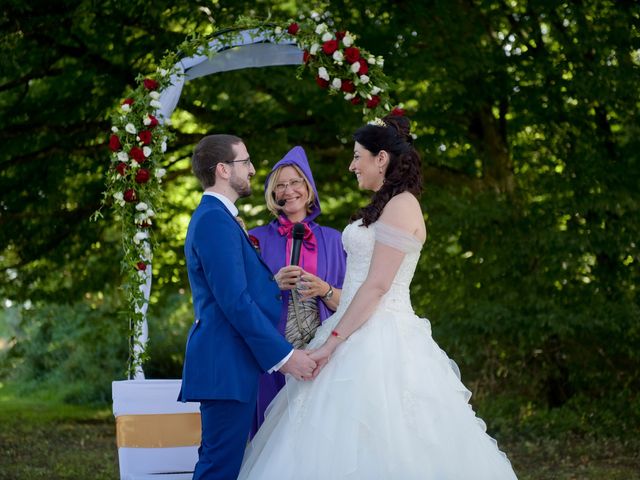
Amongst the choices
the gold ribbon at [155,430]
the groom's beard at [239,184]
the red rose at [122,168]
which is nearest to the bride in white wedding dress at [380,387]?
the groom's beard at [239,184]

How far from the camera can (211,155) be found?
4.44m

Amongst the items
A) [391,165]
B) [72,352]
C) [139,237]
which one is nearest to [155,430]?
[139,237]

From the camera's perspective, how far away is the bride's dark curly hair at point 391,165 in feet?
14.5

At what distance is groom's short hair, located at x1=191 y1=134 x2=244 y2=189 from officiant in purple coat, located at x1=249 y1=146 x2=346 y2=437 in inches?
27.9

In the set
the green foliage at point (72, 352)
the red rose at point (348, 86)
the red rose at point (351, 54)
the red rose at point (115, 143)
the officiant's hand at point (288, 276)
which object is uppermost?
the red rose at point (351, 54)

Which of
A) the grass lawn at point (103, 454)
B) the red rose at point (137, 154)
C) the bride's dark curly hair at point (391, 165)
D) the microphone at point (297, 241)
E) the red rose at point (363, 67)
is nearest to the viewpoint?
the bride's dark curly hair at point (391, 165)

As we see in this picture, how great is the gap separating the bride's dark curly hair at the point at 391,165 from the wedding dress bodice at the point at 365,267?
0.07 metres

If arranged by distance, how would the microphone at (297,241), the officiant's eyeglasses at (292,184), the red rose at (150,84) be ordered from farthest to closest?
the red rose at (150,84) → the officiant's eyeglasses at (292,184) → the microphone at (297,241)

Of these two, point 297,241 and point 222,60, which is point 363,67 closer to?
point 222,60

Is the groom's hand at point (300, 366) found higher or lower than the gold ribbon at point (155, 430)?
higher

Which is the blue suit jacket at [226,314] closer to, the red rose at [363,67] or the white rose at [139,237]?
the white rose at [139,237]

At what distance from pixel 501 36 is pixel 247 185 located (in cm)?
792

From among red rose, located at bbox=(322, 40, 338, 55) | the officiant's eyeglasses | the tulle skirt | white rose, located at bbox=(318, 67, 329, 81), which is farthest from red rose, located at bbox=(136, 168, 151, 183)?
the tulle skirt

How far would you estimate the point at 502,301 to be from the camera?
31.2ft
